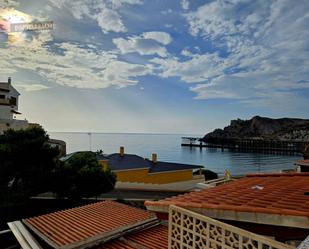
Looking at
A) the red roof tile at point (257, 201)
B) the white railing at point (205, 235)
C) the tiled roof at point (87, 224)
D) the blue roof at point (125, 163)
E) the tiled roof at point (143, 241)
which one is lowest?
the tiled roof at point (143, 241)

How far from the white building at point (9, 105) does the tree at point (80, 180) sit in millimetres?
20463

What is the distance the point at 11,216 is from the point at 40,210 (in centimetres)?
281

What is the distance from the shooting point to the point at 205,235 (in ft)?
14.4

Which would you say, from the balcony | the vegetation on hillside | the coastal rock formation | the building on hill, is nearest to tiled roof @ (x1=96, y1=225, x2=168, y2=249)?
the vegetation on hillside

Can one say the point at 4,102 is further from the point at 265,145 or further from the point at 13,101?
the point at 265,145

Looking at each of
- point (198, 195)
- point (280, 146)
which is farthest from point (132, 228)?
point (280, 146)

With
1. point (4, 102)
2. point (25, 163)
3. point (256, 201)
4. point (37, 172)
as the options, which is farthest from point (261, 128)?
point (256, 201)

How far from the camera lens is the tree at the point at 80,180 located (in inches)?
811

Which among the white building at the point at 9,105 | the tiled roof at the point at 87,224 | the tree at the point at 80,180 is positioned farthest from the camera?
the white building at the point at 9,105

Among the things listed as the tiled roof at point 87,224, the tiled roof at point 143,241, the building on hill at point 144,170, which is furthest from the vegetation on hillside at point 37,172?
the tiled roof at point 143,241

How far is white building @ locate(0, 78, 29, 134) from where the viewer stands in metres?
38.5

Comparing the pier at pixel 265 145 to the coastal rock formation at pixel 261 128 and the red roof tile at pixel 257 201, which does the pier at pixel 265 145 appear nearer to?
the coastal rock formation at pixel 261 128

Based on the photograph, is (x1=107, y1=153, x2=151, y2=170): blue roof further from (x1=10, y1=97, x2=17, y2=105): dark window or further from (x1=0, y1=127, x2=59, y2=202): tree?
(x1=10, y1=97, x2=17, y2=105): dark window

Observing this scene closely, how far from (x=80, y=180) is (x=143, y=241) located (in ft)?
43.8
